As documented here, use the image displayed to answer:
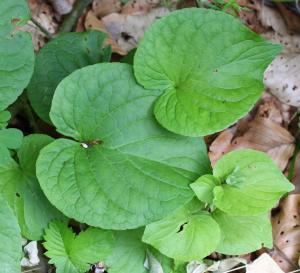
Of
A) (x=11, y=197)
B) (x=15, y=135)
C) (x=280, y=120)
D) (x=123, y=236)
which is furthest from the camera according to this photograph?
(x=280, y=120)

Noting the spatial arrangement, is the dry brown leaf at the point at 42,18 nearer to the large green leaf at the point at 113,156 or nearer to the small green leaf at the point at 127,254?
the large green leaf at the point at 113,156

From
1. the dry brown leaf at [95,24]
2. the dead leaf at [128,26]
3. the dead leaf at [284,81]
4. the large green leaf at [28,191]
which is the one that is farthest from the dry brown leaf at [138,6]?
the large green leaf at [28,191]

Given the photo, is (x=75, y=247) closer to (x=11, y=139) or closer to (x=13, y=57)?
(x=11, y=139)

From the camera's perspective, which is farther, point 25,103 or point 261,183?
point 25,103

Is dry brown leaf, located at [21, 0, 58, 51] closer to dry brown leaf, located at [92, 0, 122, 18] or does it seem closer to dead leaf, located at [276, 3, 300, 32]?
dry brown leaf, located at [92, 0, 122, 18]

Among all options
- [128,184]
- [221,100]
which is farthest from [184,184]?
[221,100]

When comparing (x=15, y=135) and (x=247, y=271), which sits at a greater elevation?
(x=15, y=135)

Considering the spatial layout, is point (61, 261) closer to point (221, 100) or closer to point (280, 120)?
point (221, 100)

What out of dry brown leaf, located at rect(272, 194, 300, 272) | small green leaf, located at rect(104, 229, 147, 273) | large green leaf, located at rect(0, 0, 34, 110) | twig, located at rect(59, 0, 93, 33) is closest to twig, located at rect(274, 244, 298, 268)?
dry brown leaf, located at rect(272, 194, 300, 272)
